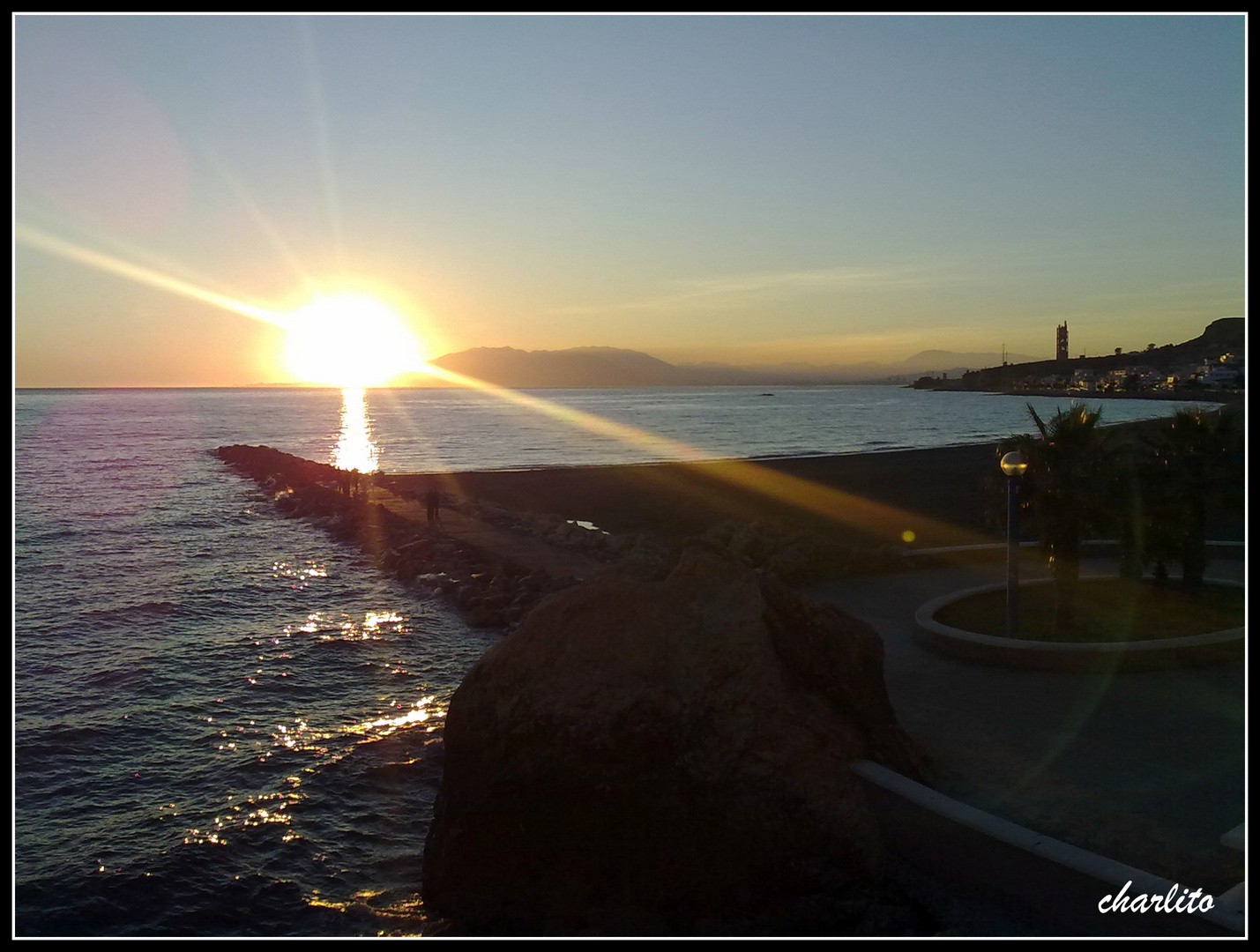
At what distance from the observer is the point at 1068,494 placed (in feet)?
38.3

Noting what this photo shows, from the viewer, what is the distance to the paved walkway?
643 centimetres

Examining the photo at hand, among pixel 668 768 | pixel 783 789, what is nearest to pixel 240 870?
pixel 668 768

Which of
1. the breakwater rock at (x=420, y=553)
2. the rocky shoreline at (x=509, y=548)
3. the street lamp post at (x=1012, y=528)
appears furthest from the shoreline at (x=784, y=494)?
the breakwater rock at (x=420, y=553)

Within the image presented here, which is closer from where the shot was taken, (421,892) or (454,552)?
(421,892)

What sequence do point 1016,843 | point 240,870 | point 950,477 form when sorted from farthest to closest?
point 950,477 → point 240,870 → point 1016,843

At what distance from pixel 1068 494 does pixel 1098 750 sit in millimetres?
4579

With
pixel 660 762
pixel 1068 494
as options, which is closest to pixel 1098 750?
pixel 660 762

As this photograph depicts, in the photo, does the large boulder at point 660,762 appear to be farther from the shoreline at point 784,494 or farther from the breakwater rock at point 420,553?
the breakwater rock at point 420,553

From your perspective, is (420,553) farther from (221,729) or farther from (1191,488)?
(1191,488)

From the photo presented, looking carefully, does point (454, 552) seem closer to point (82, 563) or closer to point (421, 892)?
point (82, 563)

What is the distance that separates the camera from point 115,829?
938 centimetres

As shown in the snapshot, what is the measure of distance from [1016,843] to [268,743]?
30.6ft

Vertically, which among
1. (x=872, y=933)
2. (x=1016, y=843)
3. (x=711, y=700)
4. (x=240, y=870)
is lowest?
(x=240, y=870)

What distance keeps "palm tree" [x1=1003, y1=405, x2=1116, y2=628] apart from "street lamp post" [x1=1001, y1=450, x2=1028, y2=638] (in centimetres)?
49
